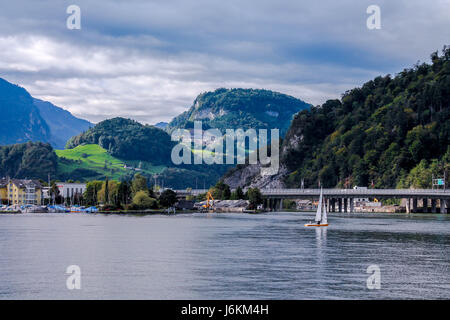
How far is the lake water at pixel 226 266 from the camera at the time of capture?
51.4 meters

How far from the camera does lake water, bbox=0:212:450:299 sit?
169 feet

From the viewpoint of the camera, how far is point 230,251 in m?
80.6

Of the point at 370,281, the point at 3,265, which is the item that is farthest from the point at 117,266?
the point at 370,281

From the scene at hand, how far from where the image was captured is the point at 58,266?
65.6 m

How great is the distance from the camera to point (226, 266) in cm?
6550

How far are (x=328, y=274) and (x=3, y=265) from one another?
102 feet
